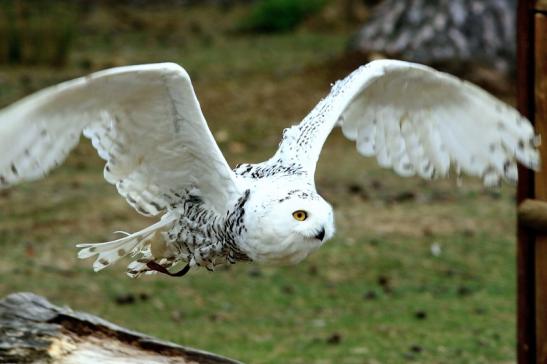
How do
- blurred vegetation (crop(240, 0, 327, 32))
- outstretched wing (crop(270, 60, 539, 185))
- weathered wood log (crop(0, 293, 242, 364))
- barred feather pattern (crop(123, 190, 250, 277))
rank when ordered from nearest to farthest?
weathered wood log (crop(0, 293, 242, 364))
barred feather pattern (crop(123, 190, 250, 277))
outstretched wing (crop(270, 60, 539, 185))
blurred vegetation (crop(240, 0, 327, 32))

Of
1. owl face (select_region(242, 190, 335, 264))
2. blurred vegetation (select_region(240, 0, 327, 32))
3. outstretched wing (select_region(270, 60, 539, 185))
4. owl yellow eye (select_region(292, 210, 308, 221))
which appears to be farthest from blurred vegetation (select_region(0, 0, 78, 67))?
owl yellow eye (select_region(292, 210, 308, 221))

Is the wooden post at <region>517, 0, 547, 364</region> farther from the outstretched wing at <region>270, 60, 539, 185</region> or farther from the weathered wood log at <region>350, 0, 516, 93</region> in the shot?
the weathered wood log at <region>350, 0, 516, 93</region>

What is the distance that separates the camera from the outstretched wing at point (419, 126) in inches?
209

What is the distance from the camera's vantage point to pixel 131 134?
5160 mm

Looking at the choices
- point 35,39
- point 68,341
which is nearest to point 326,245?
point 68,341

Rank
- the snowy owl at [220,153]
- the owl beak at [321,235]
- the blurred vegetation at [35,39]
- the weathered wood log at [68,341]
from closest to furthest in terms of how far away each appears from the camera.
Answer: the snowy owl at [220,153]
the owl beak at [321,235]
the weathered wood log at [68,341]
the blurred vegetation at [35,39]

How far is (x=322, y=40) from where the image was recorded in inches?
665

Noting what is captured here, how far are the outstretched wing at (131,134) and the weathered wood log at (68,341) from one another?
2.21 ft

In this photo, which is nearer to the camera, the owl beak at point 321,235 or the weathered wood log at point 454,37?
the owl beak at point 321,235

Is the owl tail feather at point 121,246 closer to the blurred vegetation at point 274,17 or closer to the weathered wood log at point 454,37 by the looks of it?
the weathered wood log at point 454,37

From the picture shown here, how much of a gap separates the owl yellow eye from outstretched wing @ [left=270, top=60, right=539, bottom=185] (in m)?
0.47

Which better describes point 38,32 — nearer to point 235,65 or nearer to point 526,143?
point 235,65

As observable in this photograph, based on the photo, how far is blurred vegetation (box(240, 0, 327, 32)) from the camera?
57.9ft

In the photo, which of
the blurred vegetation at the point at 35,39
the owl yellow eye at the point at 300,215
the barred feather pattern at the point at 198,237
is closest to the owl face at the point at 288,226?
the owl yellow eye at the point at 300,215
